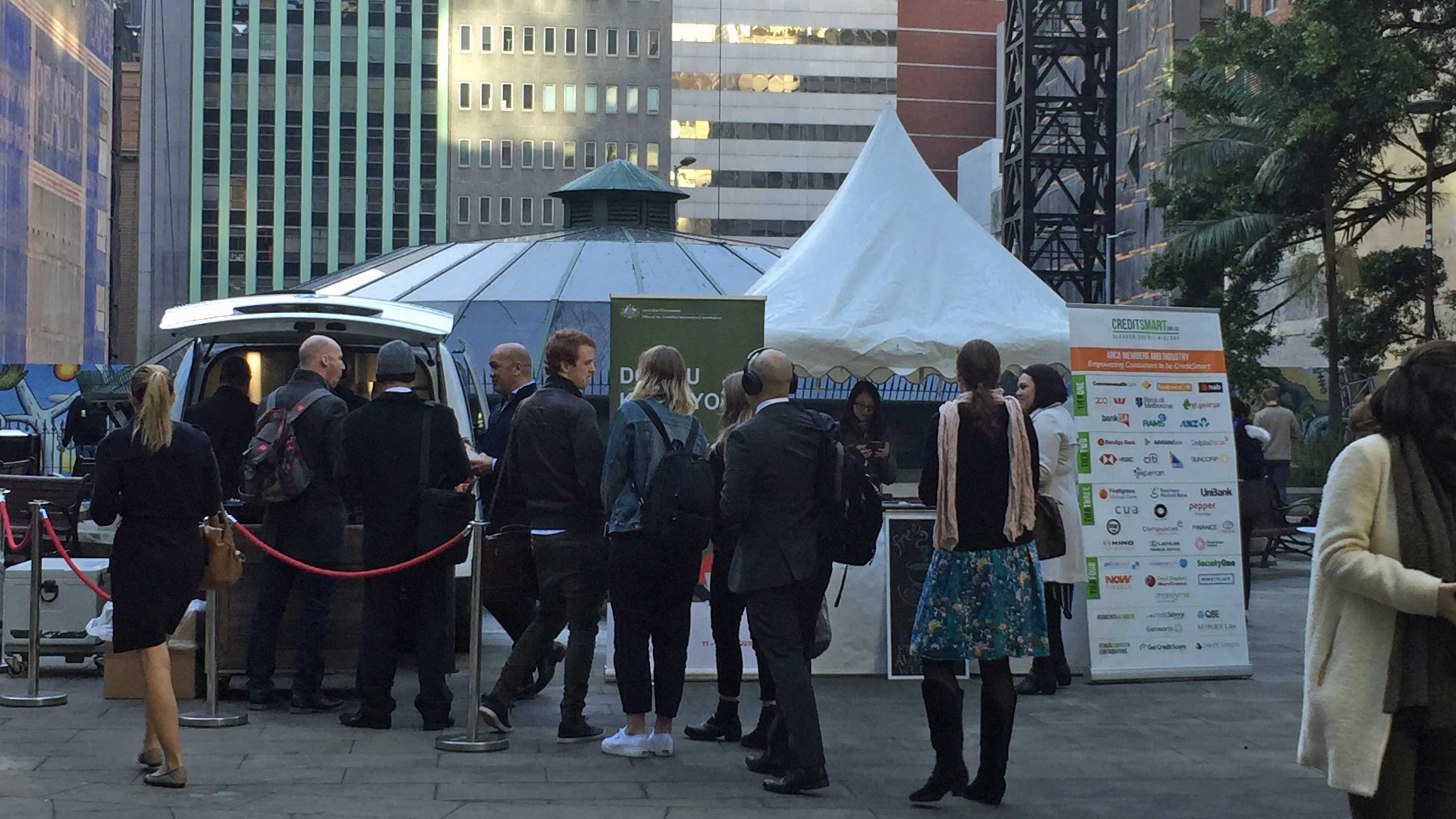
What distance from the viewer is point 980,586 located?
23.4ft

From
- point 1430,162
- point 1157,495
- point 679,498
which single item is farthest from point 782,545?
point 1430,162

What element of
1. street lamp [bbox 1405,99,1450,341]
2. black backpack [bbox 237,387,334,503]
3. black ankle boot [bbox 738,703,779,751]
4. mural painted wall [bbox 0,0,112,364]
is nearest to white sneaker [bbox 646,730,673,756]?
black ankle boot [bbox 738,703,779,751]

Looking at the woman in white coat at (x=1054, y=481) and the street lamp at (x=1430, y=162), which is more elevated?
the street lamp at (x=1430, y=162)

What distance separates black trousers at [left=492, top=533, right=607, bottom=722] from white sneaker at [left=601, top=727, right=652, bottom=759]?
12.8 inches

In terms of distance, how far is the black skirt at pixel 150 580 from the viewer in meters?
7.05

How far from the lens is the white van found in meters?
10.1

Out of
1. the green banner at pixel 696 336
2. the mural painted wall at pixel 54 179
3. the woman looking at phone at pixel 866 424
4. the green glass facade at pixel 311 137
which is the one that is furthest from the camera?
the green glass facade at pixel 311 137

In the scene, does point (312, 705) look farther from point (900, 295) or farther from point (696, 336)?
point (900, 295)

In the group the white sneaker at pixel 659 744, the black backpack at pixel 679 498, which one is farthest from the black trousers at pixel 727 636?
the black backpack at pixel 679 498

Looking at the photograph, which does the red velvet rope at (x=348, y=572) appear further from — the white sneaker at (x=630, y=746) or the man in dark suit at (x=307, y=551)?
the white sneaker at (x=630, y=746)

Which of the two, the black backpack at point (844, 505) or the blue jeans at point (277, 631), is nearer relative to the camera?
the black backpack at point (844, 505)

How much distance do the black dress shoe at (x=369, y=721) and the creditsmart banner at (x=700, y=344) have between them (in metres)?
1.98

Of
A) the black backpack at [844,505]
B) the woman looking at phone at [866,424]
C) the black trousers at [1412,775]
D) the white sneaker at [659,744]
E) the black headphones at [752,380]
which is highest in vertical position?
the black headphones at [752,380]

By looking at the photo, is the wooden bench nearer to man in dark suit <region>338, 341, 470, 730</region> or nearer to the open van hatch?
the open van hatch
